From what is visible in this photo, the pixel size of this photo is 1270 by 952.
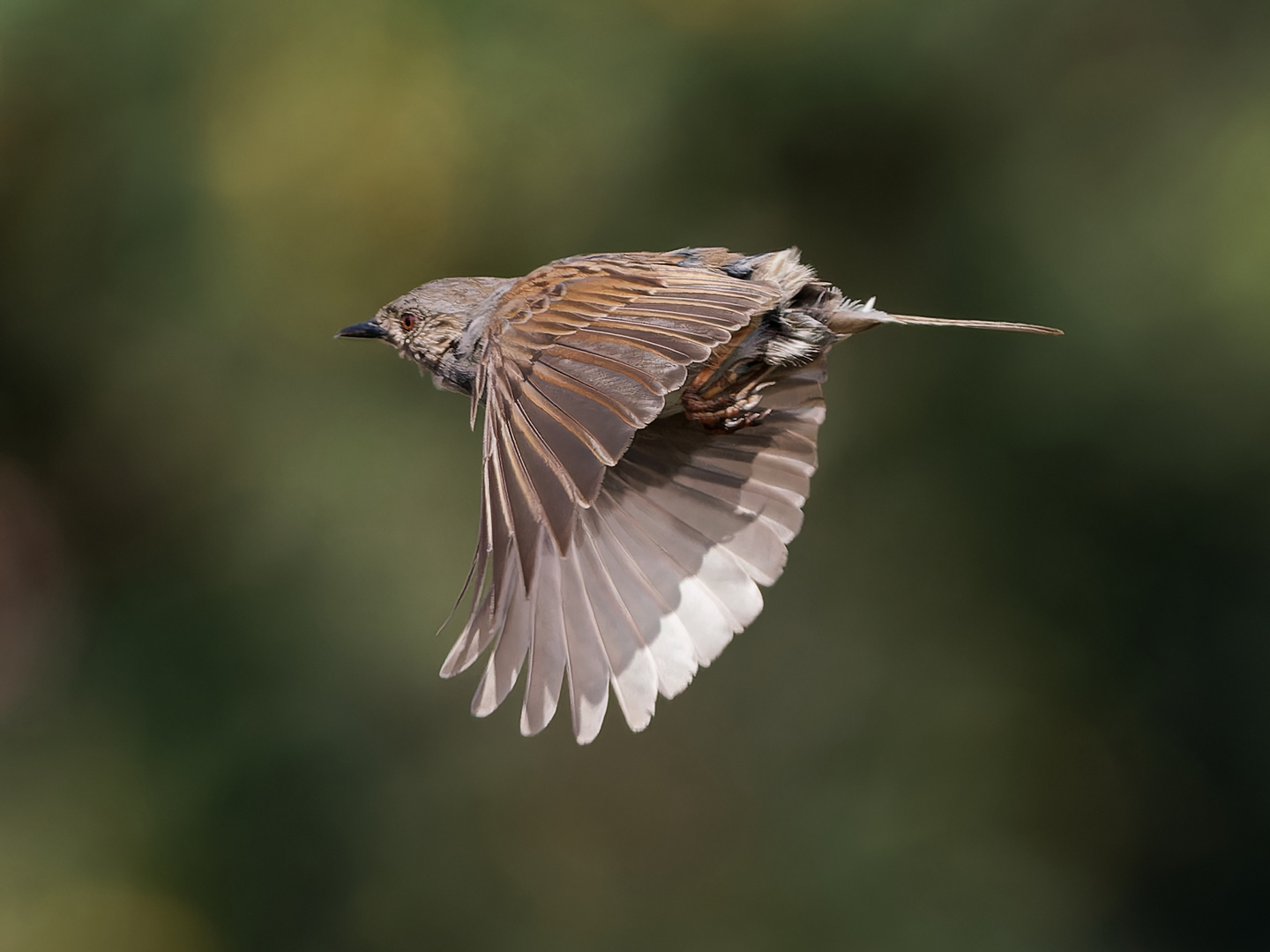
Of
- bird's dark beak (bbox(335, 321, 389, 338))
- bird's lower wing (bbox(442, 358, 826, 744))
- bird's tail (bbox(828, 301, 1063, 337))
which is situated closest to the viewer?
bird's lower wing (bbox(442, 358, 826, 744))

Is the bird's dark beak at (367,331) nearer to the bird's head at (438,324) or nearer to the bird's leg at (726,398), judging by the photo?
the bird's head at (438,324)

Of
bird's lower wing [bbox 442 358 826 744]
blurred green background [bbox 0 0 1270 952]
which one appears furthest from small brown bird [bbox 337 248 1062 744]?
blurred green background [bbox 0 0 1270 952]

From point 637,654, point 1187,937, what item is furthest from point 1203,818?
point 637,654

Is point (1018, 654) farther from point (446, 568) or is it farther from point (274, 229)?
point (274, 229)

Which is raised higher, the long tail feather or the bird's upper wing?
the long tail feather

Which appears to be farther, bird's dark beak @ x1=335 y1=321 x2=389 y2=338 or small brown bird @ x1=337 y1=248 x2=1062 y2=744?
bird's dark beak @ x1=335 y1=321 x2=389 y2=338

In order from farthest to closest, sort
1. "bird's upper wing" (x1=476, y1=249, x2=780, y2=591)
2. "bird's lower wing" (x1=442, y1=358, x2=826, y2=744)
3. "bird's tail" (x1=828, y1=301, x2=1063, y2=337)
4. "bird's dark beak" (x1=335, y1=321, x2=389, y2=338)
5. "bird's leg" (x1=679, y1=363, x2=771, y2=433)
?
"bird's dark beak" (x1=335, y1=321, x2=389, y2=338) < "bird's tail" (x1=828, y1=301, x2=1063, y2=337) < "bird's leg" (x1=679, y1=363, x2=771, y2=433) < "bird's lower wing" (x1=442, y1=358, x2=826, y2=744) < "bird's upper wing" (x1=476, y1=249, x2=780, y2=591)

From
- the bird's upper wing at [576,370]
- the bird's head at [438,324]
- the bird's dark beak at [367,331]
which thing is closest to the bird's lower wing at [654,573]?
the bird's upper wing at [576,370]

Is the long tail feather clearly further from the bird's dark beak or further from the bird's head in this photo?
the bird's dark beak
